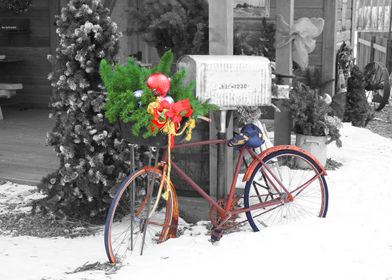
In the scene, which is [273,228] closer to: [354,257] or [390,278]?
[354,257]

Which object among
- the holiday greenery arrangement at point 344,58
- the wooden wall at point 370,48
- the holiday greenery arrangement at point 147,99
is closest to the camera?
the holiday greenery arrangement at point 147,99

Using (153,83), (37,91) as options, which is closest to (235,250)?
(153,83)

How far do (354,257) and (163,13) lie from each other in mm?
2661

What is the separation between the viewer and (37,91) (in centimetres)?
1012

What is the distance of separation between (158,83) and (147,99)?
0.11 metres

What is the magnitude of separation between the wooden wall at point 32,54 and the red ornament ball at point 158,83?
20.6ft

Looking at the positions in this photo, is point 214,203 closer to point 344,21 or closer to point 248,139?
point 248,139

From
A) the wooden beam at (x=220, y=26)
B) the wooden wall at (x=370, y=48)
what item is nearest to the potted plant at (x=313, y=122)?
the wooden beam at (x=220, y=26)

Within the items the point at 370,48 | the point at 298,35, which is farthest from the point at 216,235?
the point at 370,48

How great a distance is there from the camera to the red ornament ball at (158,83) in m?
3.88

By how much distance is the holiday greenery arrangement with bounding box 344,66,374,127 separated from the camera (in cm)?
951

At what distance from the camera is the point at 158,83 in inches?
153

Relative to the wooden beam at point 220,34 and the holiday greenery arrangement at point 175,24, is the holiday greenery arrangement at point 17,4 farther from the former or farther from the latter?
the wooden beam at point 220,34

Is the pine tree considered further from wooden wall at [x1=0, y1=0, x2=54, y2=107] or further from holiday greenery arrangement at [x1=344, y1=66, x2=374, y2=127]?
holiday greenery arrangement at [x1=344, y1=66, x2=374, y2=127]
